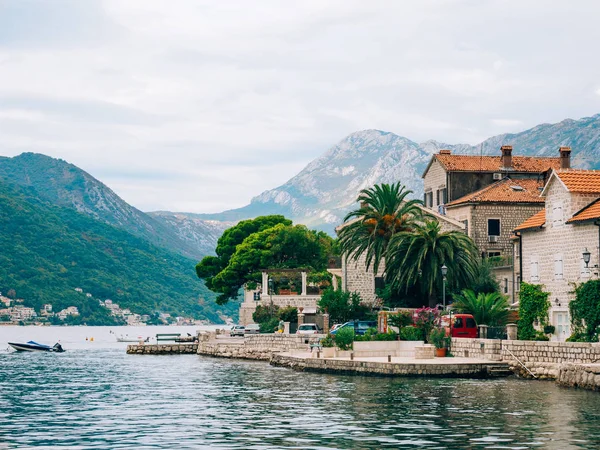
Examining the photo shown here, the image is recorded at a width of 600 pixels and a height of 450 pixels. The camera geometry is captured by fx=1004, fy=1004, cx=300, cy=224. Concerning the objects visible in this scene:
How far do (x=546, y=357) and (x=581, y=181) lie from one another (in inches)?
485

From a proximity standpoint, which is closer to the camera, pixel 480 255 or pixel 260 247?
pixel 480 255

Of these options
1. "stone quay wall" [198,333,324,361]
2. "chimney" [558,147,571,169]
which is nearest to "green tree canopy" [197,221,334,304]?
"stone quay wall" [198,333,324,361]

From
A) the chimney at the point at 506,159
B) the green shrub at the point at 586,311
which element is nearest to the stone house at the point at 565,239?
the green shrub at the point at 586,311

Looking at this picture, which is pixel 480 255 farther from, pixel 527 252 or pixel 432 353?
pixel 432 353

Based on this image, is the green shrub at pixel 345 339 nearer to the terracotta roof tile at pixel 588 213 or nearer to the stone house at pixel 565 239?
the stone house at pixel 565 239

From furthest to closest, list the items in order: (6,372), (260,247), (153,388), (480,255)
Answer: (260,247), (480,255), (6,372), (153,388)

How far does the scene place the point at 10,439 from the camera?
32.8m

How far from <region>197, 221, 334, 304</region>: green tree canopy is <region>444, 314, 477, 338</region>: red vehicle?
1793 inches

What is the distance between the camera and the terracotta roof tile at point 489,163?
87.9 metres

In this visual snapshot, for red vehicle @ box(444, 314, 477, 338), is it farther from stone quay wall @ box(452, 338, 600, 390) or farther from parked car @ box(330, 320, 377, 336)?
parked car @ box(330, 320, 377, 336)

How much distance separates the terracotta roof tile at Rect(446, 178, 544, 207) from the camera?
81.9 m

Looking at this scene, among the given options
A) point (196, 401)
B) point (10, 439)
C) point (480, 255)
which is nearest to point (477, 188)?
point (480, 255)

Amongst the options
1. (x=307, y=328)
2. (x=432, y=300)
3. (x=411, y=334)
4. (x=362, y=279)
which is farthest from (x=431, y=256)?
(x=307, y=328)

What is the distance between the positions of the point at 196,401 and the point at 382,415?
36.5 ft
